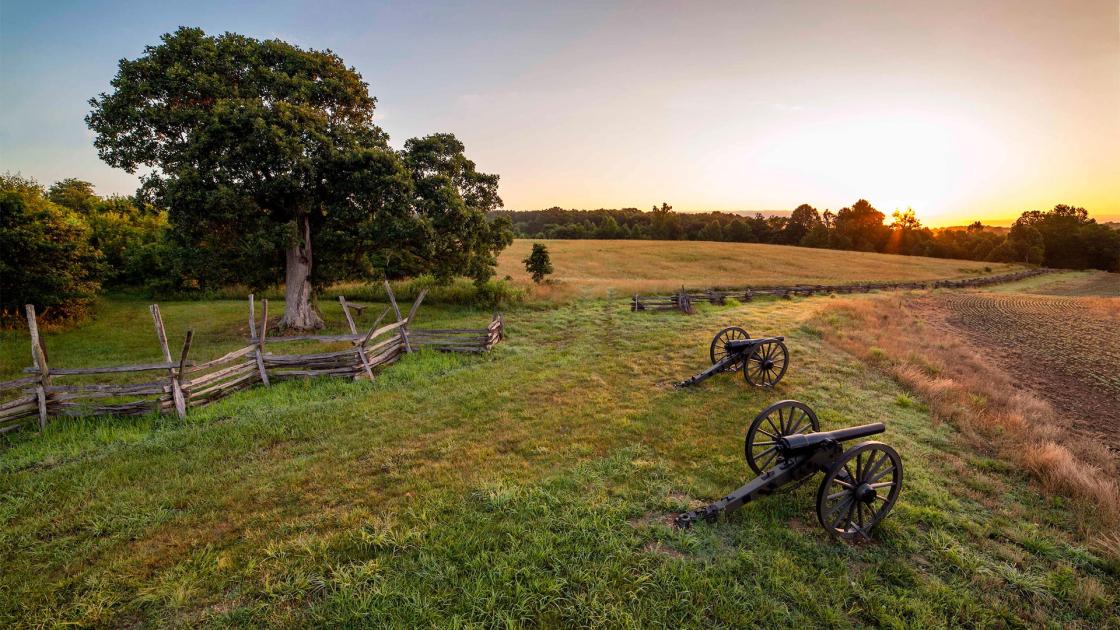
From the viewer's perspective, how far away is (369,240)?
17.3 metres

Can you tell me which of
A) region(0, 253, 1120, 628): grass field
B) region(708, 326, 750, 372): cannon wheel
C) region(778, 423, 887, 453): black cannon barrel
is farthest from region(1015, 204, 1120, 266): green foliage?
region(778, 423, 887, 453): black cannon barrel

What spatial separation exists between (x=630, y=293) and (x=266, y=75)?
2046 cm

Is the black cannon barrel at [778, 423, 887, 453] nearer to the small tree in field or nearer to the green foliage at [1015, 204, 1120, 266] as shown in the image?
the small tree in field

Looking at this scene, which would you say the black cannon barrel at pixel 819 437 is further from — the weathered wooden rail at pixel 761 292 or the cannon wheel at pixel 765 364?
the weathered wooden rail at pixel 761 292

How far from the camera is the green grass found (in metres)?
4.00

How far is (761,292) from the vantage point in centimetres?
2648

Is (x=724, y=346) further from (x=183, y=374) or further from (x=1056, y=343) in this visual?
(x=1056, y=343)

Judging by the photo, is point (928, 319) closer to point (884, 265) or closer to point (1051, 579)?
point (1051, 579)

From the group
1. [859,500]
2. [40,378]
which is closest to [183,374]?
[40,378]

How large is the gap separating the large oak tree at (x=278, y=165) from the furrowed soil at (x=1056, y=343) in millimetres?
19492

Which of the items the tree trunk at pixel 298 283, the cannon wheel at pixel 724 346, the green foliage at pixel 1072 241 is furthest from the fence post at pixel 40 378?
the green foliage at pixel 1072 241

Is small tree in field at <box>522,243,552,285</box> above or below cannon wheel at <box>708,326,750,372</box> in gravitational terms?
above

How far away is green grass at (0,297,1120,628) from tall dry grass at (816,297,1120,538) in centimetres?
46

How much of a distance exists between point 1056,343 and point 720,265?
102 ft
